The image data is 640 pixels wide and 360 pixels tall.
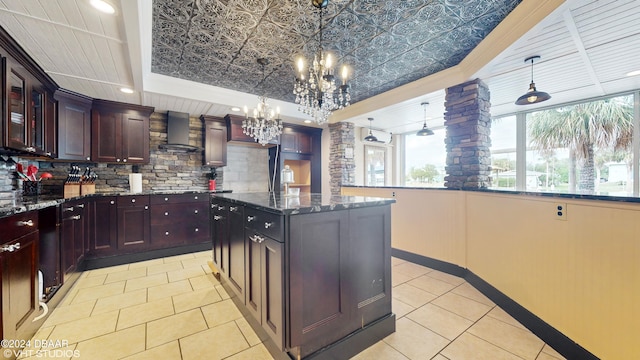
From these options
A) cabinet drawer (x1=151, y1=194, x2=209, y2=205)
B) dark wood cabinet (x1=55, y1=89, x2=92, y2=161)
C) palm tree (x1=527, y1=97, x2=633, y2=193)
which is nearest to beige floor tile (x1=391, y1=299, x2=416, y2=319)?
cabinet drawer (x1=151, y1=194, x2=209, y2=205)

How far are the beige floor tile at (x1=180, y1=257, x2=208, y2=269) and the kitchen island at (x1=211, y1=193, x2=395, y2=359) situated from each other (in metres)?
1.77

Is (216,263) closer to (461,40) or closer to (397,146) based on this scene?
(461,40)

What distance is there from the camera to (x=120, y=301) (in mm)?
2424

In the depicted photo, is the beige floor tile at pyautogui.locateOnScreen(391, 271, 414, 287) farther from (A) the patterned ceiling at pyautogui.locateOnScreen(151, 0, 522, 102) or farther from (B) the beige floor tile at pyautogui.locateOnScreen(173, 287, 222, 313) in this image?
(A) the patterned ceiling at pyautogui.locateOnScreen(151, 0, 522, 102)

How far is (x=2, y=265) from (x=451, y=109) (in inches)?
171

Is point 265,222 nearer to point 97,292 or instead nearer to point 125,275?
point 97,292

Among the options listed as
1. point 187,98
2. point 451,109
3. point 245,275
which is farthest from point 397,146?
point 245,275

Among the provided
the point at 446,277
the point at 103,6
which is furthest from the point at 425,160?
the point at 103,6

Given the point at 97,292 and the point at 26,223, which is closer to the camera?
the point at 26,223

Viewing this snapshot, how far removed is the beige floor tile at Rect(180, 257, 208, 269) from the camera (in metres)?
3.46

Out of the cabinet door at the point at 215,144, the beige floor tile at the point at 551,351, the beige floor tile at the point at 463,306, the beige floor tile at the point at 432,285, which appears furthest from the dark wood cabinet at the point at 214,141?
the beige floor tile at the point at 551,351

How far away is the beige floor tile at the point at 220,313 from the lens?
2.08 m

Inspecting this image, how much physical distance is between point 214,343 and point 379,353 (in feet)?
3.95

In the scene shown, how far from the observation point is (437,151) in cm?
634
